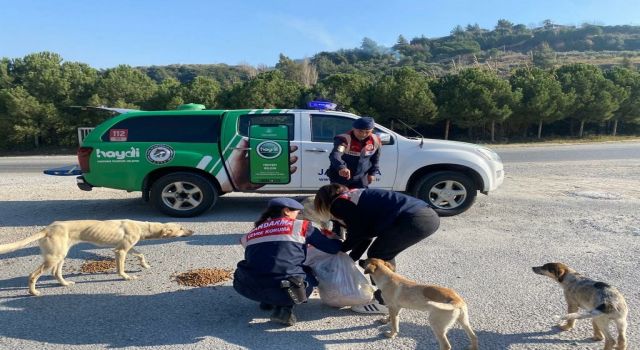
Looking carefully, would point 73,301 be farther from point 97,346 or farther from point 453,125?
point 453,125

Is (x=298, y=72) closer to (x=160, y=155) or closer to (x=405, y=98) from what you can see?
(x=405, y=98)

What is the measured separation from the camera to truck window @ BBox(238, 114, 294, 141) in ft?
22.5

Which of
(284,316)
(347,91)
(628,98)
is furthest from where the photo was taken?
(628,98)

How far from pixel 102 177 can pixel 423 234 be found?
5194 millimetres

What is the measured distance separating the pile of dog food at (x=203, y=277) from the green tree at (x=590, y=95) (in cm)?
2582

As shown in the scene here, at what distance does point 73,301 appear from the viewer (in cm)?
392

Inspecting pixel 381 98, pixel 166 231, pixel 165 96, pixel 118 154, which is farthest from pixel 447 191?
pixel 165 96

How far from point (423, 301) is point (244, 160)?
14.1 ft

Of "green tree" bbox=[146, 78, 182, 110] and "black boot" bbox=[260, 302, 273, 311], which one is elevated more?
"green tree" bbox=[146, 78, 182, 110]

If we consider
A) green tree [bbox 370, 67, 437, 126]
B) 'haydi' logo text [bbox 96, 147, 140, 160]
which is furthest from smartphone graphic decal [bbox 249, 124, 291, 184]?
green tree [bbox 370, 67, 437, 126]

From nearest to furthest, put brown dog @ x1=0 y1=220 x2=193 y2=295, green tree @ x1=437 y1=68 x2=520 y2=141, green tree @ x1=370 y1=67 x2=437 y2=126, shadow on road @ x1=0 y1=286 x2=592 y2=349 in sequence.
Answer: shadow on road @ x1=0 y1=286 x2=592 y2=349 < brown dog @ x1=0 y1=220 x2=193 y2=295 < green tree @ x1=370 y1=67 x2=437 y2=126 < green tree @ x1=437 y1=68 x2=520 y2=141

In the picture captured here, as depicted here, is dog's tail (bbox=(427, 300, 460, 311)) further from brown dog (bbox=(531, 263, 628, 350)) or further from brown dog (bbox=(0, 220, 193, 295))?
brown dog (bbox=(0, 220, 193, 295))

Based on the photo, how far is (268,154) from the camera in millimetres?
6777

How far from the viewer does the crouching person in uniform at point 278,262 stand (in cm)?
332
